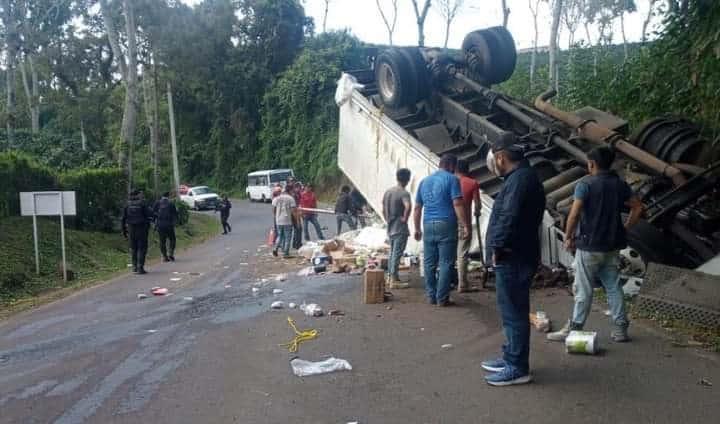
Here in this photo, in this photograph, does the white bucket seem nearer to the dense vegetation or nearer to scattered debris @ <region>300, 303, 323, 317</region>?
scattered debris @ <region>300, 303, 323, 317</region>

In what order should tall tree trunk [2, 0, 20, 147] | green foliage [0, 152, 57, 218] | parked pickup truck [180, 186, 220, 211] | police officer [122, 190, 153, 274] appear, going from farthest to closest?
parked pickup truck [180, 186, 220, 211] → tall tree trunk [2, 0, 20, 147] → green foliage [0, 152, 57, 218] → police officer [122, 190, 153, 274]

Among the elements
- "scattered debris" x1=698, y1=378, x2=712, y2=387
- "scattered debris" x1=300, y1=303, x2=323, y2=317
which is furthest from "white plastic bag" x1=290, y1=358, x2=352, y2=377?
"scattered debris" x1=698, y1=378, x2=712, y2=387

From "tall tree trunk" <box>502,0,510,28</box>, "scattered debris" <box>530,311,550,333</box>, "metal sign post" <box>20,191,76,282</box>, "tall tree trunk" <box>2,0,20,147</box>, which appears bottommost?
"scattered debris" <box>530,311,550,333</box>

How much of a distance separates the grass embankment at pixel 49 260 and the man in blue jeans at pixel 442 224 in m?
6.52

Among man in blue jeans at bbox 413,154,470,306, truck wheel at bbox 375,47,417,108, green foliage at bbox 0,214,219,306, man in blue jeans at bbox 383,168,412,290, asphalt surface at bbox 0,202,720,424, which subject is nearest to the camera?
asphalt surface at bbox 0,202,720,424

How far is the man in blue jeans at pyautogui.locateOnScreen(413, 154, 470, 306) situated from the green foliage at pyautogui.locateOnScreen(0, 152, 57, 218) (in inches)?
454

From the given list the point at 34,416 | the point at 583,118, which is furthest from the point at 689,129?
the point at 34,416

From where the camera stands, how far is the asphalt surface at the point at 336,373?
4.52 metres

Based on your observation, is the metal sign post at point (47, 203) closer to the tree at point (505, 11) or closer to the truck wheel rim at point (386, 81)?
the truck wheel rim at point (386, 81)

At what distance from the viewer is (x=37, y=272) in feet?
43.1

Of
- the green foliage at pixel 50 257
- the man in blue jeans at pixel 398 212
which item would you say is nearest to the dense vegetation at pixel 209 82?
the green foliage at pixel 50 257

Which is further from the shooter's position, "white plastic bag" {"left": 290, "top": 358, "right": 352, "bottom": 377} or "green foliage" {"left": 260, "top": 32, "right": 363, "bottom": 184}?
"green foliage" {"left": 260, "top": 32, "right": 363, "bottom": 184}

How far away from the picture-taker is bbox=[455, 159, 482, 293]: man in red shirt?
26.0 feet

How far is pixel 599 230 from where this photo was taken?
17.8 ft
